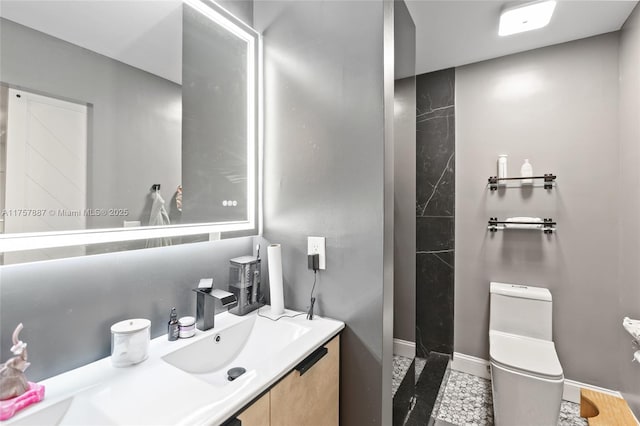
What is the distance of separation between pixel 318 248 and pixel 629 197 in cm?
206

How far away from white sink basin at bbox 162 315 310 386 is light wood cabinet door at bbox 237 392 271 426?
0.59ft

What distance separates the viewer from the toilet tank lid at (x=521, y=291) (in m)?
2.13

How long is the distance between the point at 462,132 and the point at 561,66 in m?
0.78

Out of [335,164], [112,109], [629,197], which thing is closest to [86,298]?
[112,109]

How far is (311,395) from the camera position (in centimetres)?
103

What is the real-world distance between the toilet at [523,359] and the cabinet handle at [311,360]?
4.52 feet

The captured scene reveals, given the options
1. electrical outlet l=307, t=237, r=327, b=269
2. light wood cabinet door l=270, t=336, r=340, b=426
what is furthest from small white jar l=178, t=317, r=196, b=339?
electrical outlet l=307, t=237, r=327, b=269

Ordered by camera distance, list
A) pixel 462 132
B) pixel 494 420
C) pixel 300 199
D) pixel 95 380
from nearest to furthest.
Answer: pixel 95 380 < pixel 300 199 < pixel 494 420 < pixel 462 132

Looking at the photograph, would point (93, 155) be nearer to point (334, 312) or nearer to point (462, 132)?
point (334, 312)

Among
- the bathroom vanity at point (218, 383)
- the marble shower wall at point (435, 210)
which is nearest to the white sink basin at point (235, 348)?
the bathroom vanity at point (218, 383)

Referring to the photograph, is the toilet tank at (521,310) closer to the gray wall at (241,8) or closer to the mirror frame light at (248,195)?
the mirror frame light at (248,195)

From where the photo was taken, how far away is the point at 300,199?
140cm

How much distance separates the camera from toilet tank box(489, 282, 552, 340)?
2119 millimetres

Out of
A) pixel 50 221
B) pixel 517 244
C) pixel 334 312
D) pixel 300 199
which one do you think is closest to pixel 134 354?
pixel 50 221
